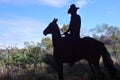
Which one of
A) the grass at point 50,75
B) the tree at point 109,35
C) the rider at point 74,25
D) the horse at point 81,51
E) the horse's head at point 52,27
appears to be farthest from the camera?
the tree at point 109,35

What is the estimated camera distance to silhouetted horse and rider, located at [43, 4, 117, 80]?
9.38 metres

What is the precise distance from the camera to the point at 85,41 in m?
9.39

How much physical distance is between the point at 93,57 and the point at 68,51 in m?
0.79

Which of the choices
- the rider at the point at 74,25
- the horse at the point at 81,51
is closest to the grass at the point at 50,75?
the horse at the point at 81,51

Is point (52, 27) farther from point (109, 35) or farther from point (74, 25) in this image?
point (109, 35)

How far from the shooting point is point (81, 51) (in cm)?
952

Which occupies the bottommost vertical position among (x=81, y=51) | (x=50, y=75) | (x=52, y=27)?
(x=50, y=75)

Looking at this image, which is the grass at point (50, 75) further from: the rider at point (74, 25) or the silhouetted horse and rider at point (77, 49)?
the rider at point (74, 25)

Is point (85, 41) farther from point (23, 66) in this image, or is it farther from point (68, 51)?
point (23, 66)

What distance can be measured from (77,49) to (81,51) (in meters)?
0.14

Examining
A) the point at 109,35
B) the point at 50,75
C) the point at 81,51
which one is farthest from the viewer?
the point at 109,35

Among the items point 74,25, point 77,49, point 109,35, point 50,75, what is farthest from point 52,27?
point 109,35

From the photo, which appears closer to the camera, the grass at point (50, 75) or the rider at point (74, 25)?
the rider at point (74, 25)

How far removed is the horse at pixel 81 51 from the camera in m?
9.38
